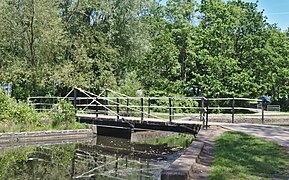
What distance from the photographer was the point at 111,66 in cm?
2591

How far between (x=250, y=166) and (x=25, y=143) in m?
10.6

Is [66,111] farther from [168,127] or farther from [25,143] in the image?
[168,127]

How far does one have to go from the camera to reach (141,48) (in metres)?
26.5

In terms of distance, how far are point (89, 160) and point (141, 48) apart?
15.4 meters

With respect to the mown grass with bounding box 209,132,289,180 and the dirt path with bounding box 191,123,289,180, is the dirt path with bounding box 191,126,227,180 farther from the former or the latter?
the mown grass with bounding box 209,132,289,180

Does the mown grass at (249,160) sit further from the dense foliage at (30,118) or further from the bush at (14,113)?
the bush at (14,113)

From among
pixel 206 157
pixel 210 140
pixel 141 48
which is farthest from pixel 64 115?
pixel 206 157

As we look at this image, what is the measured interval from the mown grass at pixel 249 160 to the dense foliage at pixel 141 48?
15.8 m

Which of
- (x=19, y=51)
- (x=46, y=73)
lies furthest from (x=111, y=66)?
(x=19, y=51)

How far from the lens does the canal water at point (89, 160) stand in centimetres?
979

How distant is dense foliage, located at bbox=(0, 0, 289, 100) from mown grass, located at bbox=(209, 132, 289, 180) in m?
15.8

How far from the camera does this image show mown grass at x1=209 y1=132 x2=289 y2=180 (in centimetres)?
648

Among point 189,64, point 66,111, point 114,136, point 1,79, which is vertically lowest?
point 114,136

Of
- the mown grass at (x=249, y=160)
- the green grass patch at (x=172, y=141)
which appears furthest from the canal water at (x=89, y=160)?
the mown grass at (x=249, y=160)
